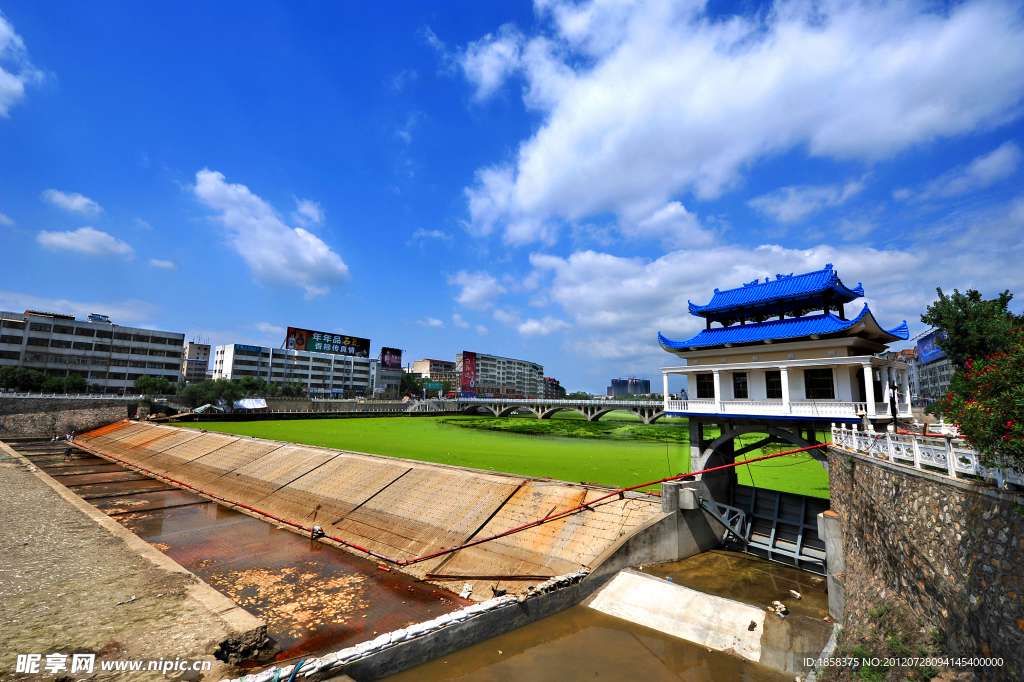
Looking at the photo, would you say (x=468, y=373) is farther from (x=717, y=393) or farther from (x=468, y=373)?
(x=717, y=393)

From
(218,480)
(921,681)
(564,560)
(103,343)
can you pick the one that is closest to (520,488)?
(564,560)

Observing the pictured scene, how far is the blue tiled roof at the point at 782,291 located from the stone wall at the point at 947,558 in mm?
12732

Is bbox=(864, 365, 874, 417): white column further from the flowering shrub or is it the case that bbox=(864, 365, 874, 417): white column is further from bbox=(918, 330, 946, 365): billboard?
bbox=(918, 330, 946, 365): billboard

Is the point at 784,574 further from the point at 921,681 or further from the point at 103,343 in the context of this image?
the point at 103,343

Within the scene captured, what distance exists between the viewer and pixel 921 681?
7.27 metres

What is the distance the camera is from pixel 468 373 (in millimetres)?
165500

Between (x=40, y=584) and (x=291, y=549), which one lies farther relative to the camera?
(x=291, y=549)

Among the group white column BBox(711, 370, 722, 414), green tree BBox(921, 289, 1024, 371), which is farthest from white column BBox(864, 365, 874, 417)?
green tree BBox(921, 289, 1024, 371)

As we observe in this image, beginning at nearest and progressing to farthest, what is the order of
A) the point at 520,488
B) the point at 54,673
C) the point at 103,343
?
the point at 54,673 < the point at 520,488 < the point at 103,343

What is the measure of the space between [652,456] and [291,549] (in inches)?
1240

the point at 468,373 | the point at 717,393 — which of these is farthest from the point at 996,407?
the point at 468,373

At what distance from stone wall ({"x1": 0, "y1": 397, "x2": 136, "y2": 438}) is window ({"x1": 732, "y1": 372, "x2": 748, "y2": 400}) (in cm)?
7228

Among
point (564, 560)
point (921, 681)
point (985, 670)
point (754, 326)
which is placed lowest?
point (564, 560)

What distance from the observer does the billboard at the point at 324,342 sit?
94.6m
